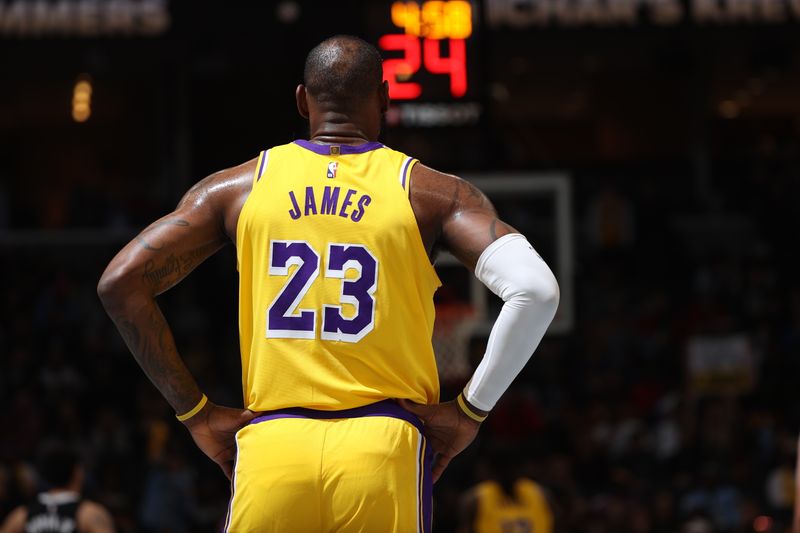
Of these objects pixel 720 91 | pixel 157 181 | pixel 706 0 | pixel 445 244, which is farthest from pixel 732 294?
pixel 445 244

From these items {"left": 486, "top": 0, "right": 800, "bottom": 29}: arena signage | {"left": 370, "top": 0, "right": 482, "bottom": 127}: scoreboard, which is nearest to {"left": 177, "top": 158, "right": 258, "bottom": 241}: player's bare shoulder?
{"left": 370, "top": 0, "right": 482, "bottom": 127}: scoreboard

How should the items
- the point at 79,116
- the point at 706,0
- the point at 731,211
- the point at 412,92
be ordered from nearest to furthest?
the point at 412,92
the point at 706,0
the point at 731,211
the point at 79,116

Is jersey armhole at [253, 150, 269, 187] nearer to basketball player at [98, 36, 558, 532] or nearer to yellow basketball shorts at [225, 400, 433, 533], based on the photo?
basketball player at [98, 36, 558, 532]

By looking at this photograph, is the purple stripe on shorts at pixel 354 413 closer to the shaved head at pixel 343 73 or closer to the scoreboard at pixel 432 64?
the shaved head at pixel 343 73

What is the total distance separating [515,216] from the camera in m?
13.9

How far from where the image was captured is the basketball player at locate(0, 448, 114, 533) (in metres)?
7.54

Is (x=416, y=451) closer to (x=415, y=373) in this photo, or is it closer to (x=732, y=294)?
(x=415, y=373)

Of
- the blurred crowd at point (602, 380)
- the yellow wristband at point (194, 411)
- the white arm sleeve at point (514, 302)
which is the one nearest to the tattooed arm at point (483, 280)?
the white arm sleeve at point (514, 302)

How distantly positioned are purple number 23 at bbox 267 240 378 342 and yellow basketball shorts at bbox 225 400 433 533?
20 centimetres

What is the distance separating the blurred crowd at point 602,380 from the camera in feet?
40.2

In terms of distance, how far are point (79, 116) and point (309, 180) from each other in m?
18.4

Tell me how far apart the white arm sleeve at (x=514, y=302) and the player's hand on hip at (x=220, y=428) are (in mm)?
627

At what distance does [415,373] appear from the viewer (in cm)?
346

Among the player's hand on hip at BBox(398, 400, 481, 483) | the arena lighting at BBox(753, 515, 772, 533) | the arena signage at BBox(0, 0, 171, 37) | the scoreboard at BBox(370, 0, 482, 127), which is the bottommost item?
the arena lighting at BBox(753, 515, 772, 533)
